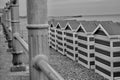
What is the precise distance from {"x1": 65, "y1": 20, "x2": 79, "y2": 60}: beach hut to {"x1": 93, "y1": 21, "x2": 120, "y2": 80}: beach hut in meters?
4.91

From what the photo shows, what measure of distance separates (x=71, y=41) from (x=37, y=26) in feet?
59.5

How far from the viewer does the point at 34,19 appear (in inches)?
67.2

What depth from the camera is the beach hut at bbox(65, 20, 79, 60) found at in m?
19.1

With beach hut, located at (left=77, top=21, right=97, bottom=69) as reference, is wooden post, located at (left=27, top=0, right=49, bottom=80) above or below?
above

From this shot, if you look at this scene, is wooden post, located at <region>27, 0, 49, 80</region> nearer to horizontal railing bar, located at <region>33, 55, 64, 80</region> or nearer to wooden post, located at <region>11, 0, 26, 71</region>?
horizontal railing bar, located at <region>33, 55, 64, 80</region>

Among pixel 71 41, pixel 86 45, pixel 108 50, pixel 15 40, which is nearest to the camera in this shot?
pixel 15 40

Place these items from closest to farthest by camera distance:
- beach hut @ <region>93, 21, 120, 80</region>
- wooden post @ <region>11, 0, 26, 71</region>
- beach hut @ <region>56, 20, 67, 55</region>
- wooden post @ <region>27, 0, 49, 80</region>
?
wooden post @ <region>27, 0, 49, 80</region> < wooden post @ <region>11, 0, 26, 71</region> < beach hut @ <region>93, 21, 120, 80</region> < beach hut @ <region>56, 20, 67, 55</region>

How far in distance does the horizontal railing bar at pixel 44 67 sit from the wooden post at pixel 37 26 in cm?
4

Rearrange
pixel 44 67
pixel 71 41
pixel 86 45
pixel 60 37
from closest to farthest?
pixel 44 67
pixel 86 45
pixel 71 41
pixel 60 37

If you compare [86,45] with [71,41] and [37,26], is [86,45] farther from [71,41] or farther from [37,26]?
[37,26]

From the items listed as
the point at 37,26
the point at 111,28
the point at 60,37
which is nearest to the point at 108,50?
the point at 111,28

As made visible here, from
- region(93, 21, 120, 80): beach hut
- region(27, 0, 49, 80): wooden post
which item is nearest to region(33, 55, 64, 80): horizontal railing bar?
region(27, 0, 49, 80): wooden post

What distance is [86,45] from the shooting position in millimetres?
15977

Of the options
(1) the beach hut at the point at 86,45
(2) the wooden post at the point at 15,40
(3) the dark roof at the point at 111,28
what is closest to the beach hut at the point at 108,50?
(3) the dark roof at the point at 111,28
